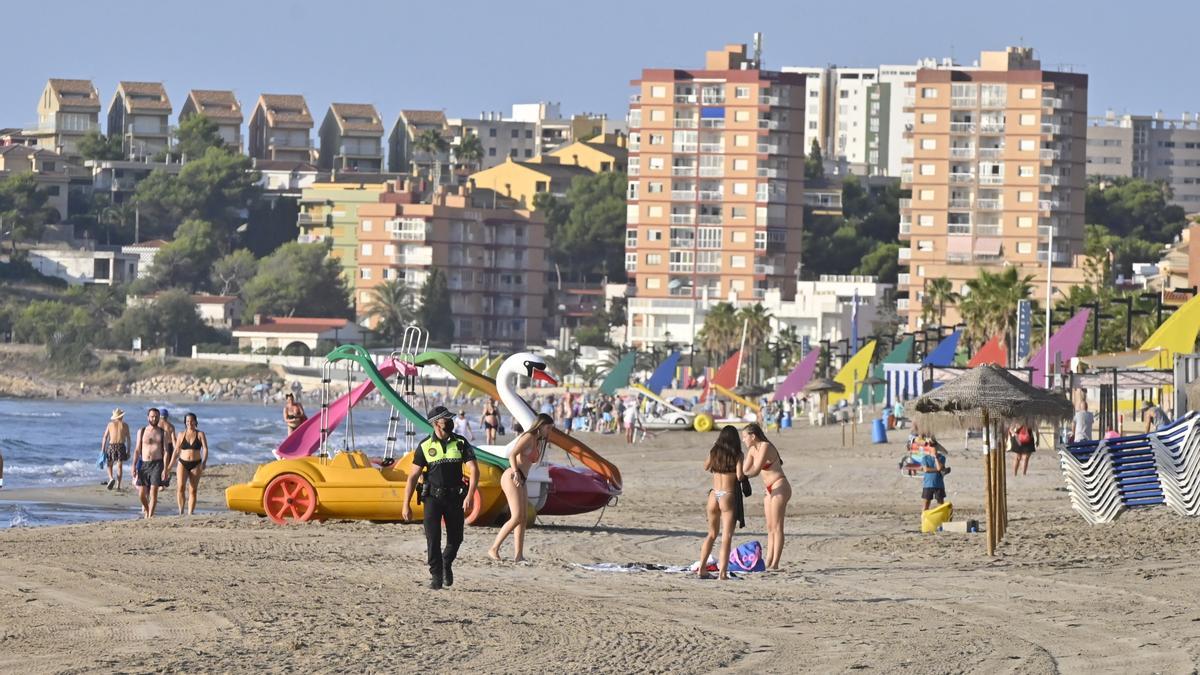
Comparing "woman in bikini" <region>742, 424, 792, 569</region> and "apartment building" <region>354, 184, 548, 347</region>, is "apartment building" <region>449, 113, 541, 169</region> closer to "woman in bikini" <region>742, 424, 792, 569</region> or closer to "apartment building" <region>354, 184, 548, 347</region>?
"apartment building" <region>354, 184, 548, 347</region>

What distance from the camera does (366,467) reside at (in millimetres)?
20094

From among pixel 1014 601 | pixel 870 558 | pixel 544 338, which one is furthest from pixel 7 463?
pixel 544 338

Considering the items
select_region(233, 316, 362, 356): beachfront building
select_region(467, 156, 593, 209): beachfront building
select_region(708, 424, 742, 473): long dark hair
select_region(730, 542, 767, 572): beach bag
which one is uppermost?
select_region(467, 156, 593, 209): beachfront building

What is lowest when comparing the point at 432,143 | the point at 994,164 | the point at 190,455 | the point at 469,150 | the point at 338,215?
the point at 190,455

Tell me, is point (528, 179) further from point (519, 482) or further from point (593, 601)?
point (593, 601)

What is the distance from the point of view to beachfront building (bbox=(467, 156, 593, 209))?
15488cm

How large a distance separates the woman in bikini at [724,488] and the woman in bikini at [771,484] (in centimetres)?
66

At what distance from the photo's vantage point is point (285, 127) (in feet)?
594

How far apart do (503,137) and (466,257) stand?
152ft

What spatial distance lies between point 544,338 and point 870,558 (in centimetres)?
12785

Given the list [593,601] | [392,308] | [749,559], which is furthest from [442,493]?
[392,308]

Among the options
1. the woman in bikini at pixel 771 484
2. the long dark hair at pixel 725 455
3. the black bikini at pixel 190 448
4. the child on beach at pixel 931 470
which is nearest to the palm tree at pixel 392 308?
the black bikini at pixel 190 448

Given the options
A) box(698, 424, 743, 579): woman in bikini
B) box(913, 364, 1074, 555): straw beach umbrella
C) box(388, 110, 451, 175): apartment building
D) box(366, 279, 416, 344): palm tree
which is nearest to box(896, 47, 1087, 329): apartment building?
box(366, 279, 416, 344): palm tree

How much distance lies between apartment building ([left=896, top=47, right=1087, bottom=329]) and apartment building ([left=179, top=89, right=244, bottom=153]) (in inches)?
2865
